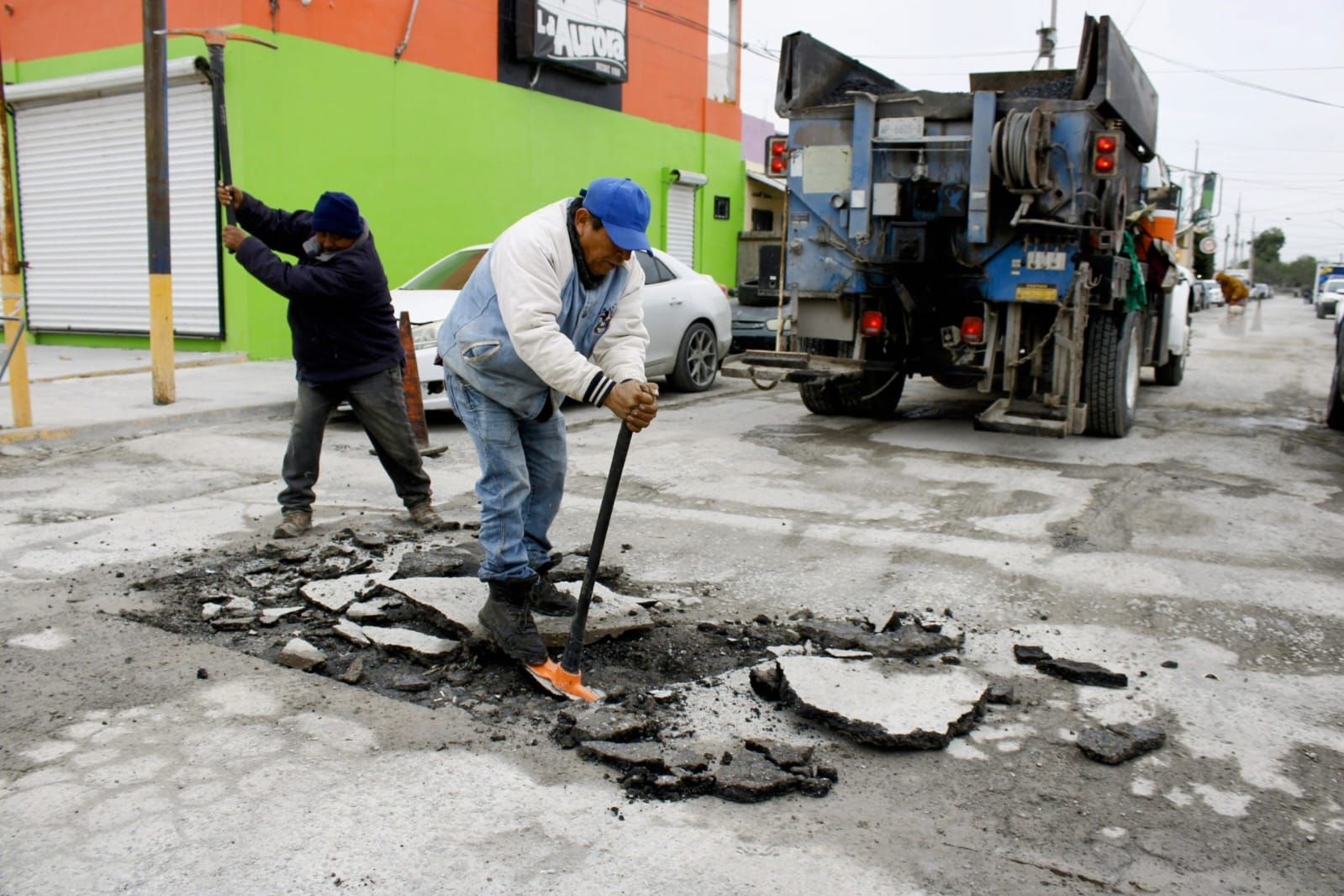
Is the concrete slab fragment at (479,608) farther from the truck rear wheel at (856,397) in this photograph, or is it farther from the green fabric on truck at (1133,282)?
the green fabric on truck at (1133,282)

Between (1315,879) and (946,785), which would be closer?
(1315,879)

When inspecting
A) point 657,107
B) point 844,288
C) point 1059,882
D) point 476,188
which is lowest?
point 1059,882

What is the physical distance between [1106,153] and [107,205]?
39.1 ft

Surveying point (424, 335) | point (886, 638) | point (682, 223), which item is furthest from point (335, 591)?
point (682, 223)

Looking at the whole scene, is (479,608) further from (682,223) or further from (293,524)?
(682,223)

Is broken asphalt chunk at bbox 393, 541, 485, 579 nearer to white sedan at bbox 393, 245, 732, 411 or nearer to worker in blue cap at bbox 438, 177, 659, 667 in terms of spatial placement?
worker in blue cap at bbox 438, 177, 659, 667

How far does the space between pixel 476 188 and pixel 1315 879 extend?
15046 millimetres

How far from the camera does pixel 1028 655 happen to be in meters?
4.04

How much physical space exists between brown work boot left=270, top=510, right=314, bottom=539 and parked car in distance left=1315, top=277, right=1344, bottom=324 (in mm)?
38766

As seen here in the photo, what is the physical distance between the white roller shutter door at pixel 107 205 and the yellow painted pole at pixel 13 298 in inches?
192

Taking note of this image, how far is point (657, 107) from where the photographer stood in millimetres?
19969

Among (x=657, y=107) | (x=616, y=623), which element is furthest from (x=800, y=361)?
(x=657, y=107)

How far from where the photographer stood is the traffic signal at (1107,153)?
24.8ft

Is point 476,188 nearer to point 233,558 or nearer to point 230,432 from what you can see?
point 230,432
